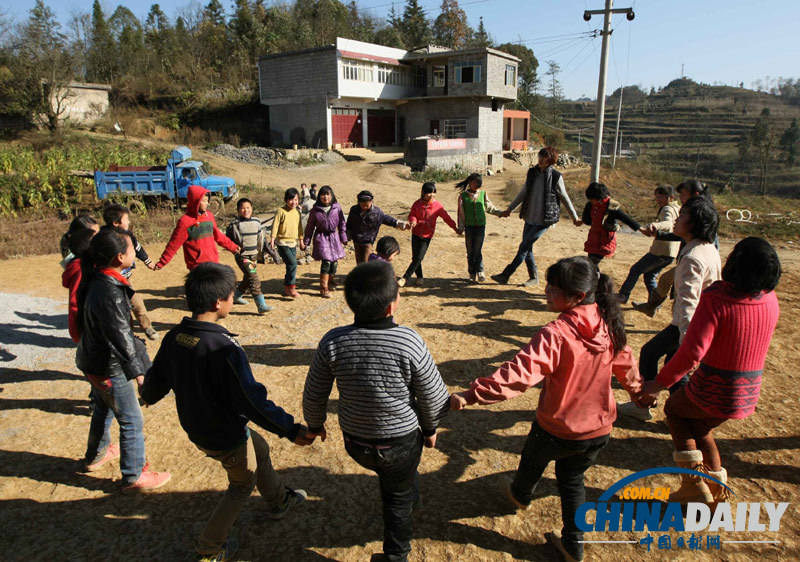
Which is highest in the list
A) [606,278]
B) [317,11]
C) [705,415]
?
[317,11]

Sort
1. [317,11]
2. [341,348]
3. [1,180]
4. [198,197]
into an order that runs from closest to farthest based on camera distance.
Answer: [341,348] → [198,197] → [1,180] → [317,11]

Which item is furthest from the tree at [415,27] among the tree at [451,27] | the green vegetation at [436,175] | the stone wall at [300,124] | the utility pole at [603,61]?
the utility pole at [603,61]

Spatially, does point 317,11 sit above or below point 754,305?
above

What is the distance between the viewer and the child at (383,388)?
2250 mm

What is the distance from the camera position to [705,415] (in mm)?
2830

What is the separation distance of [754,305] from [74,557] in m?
4.13

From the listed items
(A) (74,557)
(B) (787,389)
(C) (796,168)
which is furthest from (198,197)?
(C) (796,168)

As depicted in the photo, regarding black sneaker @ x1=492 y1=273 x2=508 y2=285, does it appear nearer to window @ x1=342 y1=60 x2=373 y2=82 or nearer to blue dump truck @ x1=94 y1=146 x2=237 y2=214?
blue dump truck @ x1=94 y1=146 x2=237 y2=214

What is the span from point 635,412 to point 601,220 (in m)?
3.13

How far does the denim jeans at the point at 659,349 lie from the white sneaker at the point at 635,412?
30 cm

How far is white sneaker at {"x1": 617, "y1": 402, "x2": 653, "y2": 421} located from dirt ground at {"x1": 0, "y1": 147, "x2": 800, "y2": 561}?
0.30 feet

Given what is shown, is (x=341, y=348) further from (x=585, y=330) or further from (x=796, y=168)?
(x=796, y=168)

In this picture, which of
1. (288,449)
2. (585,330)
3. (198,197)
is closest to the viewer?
(585,330)

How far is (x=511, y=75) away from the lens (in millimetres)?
36656
